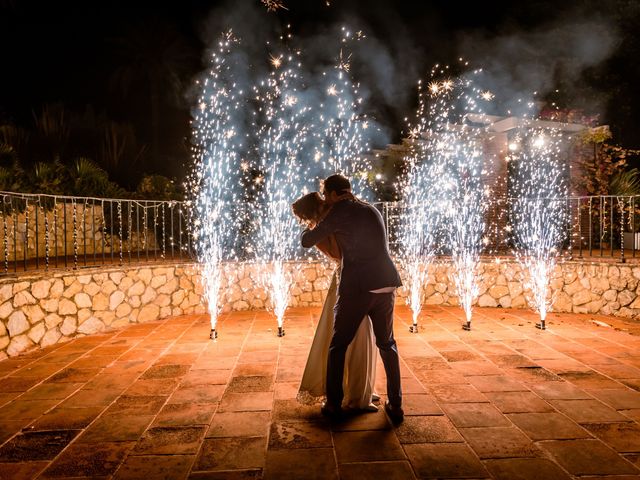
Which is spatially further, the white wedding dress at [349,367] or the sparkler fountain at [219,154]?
the sparkler fountain at [219,154]

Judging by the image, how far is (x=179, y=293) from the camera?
7953 mm

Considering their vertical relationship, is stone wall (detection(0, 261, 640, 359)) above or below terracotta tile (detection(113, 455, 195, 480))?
above

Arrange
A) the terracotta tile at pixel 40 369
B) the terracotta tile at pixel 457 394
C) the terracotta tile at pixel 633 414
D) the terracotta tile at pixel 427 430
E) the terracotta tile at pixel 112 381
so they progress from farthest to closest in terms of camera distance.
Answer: the terracotta tile at pixel 40 369 → the terracotta tile at pixel 112 381 → the terracotta tile at pixel 457 394 → the terracotta tile at pixel 633 414 → the terracotta tile at pixel 427 430

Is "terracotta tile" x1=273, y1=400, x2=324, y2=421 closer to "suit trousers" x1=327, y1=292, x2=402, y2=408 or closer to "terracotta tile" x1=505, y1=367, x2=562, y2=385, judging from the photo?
"suit trousers" x1=327, y1=292, x2=402, y2=408

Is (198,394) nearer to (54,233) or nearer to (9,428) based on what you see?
(9,428)

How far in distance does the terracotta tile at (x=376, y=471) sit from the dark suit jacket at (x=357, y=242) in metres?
1.13

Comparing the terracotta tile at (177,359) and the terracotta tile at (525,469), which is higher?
the terracotta tile at (525,469)

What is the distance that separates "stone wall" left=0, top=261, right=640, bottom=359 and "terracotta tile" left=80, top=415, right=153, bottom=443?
2.80m

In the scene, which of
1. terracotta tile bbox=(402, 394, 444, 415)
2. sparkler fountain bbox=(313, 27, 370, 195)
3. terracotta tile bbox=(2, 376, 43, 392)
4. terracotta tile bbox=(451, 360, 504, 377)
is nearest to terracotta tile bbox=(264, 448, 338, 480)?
terracotta tile bbox=(402, 394, 444, 415)

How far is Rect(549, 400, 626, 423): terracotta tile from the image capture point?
348cm

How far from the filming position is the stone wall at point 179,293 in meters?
5.92

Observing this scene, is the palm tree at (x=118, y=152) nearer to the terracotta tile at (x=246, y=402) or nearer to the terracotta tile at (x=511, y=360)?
the terracotta tile at (x=246, y=402)

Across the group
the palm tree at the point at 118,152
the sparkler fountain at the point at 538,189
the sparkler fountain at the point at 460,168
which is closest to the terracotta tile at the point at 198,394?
the sparkler fountain at the point at 460,168

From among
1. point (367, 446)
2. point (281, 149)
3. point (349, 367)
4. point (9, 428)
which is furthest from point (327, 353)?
point (281, 149)
